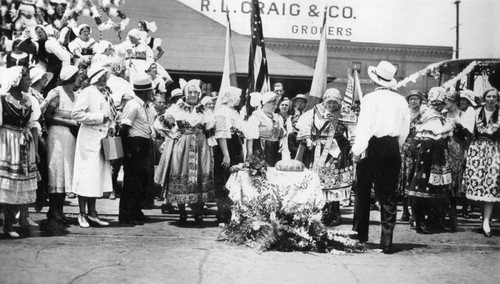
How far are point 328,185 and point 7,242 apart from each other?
Result: 12.3 ft

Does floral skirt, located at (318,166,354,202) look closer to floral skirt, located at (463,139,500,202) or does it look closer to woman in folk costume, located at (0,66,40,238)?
floral skirt, located at (463,139,500,202)

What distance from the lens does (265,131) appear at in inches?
291

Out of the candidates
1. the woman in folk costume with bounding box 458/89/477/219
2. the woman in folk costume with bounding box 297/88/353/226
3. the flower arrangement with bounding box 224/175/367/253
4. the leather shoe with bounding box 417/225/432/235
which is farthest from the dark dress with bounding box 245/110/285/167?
the woman in folk costume with bounding box 458/89/477/219

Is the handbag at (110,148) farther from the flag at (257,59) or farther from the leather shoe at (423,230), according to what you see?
the leather shoe at (423,230)

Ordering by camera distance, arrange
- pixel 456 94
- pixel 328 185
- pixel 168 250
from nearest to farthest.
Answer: pixel 168 250, pixel 328 185, pixel 456 94

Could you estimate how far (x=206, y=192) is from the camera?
673 centimetres

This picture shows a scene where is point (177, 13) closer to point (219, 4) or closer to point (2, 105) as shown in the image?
Result: point (219, 4)

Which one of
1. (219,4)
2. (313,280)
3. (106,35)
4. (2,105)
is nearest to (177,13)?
(106,35)

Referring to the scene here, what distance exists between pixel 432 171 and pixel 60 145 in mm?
4304

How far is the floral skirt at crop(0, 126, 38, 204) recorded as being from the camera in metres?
5.34

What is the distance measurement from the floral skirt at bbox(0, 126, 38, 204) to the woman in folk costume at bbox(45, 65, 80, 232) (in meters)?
0.51

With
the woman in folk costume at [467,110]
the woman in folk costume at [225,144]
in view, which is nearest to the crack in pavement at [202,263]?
the woman in folk costume at [225,144]

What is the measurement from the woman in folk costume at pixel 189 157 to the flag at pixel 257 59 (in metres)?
2.16

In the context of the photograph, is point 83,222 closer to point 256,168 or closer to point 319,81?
point 256,168
